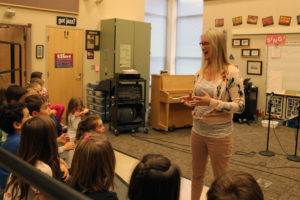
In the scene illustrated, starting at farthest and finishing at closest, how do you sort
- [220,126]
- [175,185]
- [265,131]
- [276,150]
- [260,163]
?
[265,131], [276,150], [260,163], [220,126], [175,185]

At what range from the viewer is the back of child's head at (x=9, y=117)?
7.06ft

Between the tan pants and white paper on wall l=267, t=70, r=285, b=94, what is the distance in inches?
203

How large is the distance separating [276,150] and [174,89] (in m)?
2.07

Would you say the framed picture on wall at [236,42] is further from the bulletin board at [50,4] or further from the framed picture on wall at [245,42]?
the bulletin board at [50,4]

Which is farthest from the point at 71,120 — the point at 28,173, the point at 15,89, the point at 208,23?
the point at 208,23

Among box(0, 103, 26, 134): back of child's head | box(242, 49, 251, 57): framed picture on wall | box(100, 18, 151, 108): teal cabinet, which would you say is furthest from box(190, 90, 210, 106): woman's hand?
box(242, 49, 251, 57): framed picture on wall

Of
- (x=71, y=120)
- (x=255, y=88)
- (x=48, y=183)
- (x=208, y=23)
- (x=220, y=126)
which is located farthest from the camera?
(x=208, y=23)

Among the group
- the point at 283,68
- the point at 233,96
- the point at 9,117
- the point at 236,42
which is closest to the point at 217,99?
the point at 233,96

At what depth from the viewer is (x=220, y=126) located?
216cm

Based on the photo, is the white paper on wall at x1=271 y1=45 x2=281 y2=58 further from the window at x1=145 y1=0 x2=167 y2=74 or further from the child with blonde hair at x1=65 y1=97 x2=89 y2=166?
the child with blonde hair at x1=65 y1=97 x2=89 y2=166

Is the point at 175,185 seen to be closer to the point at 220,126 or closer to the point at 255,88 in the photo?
the point at 220,126

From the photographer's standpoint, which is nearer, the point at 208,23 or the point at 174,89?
the point at 174,89

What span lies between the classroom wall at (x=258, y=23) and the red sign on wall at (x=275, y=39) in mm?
88

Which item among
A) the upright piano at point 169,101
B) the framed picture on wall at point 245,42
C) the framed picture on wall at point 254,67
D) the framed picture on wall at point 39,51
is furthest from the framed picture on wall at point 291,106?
the framed picture on wall at point 39,51
